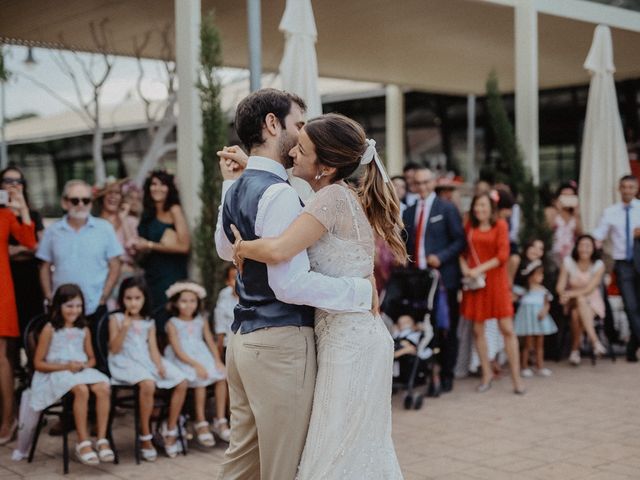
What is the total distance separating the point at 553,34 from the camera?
37.1 feet

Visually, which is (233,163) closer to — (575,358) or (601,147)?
(575,358)

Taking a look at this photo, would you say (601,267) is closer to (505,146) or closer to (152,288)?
(505,146)

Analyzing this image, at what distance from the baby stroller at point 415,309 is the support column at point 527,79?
274 centimetres

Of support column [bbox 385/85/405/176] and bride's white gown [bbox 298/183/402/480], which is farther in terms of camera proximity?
support column [bbox 385/85/405/176]

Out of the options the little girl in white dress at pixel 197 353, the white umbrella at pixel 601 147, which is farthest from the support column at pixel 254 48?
the white umbrella at pixel 601 147

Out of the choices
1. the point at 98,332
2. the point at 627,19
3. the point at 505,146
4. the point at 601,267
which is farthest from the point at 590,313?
the point at 98,332

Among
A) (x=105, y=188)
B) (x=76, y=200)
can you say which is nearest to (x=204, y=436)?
(x=76, y=200)

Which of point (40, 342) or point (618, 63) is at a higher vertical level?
point (618, 63)

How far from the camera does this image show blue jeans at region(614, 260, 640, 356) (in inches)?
357

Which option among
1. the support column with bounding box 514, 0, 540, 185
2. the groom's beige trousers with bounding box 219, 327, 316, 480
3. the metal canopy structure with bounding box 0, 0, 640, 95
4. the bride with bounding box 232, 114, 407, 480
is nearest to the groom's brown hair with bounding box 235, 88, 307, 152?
the bride with bounding box 232, 114, 407, 480

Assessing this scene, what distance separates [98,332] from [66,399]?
0.58m

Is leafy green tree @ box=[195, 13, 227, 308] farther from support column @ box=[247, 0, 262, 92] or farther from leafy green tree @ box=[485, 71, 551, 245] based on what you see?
leafy green tree @ box=[485, 71, 551, 245]

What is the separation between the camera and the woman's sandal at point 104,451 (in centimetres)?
546

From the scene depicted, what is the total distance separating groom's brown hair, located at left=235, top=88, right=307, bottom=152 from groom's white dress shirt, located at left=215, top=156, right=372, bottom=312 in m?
0.23
